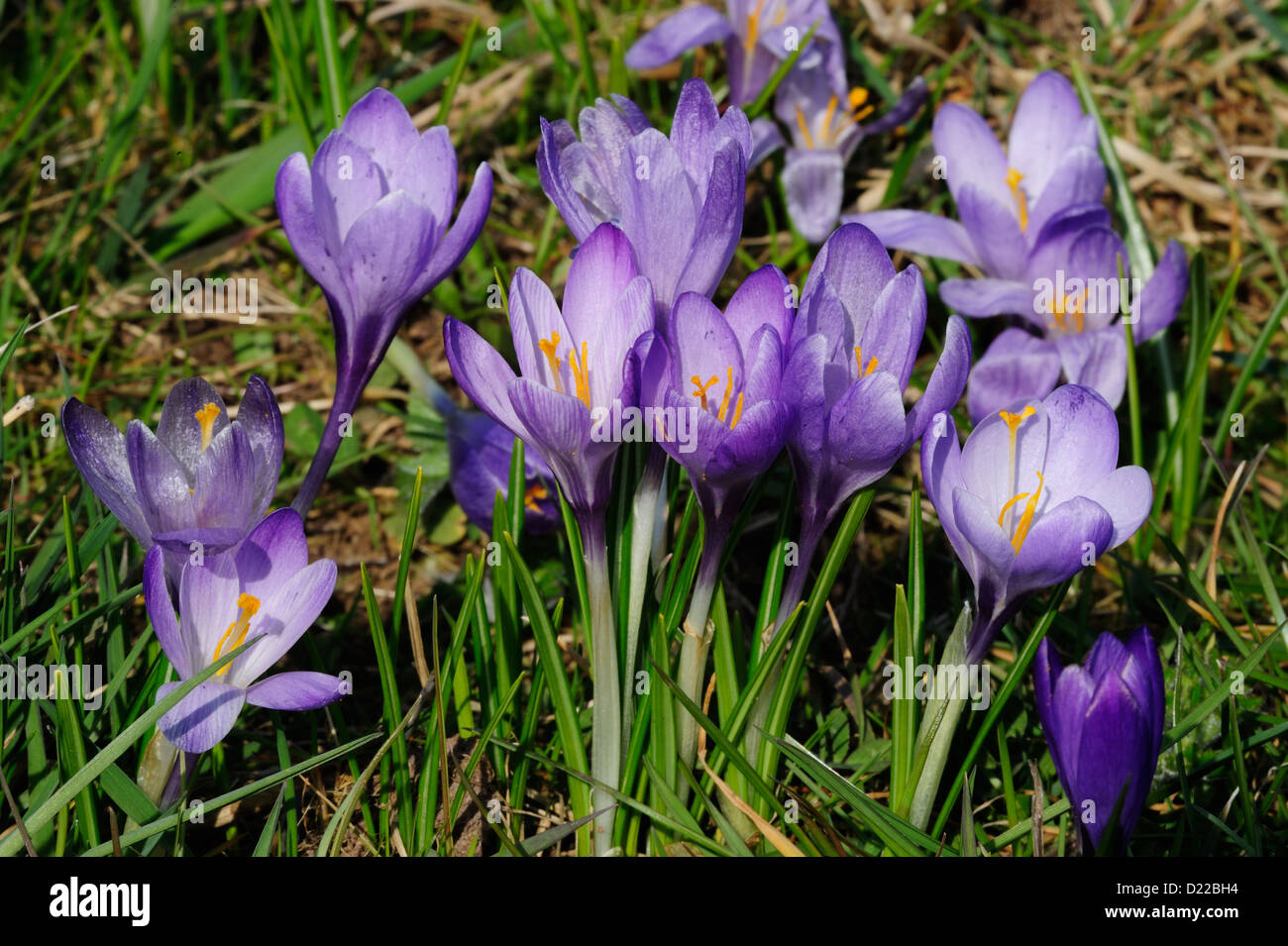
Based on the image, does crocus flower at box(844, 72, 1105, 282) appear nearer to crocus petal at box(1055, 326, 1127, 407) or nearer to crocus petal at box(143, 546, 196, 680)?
crocus petal at box(1055, 326, 1127, 407)

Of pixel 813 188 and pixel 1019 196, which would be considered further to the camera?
pixel 813 188

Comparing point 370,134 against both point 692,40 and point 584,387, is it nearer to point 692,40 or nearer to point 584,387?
point 584,387

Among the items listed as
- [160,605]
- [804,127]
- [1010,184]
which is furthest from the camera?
[804,127]

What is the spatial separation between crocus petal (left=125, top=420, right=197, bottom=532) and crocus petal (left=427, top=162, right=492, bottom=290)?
335 mm

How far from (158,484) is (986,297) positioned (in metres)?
1.27

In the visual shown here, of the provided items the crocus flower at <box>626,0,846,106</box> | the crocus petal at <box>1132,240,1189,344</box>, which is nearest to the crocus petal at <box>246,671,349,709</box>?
the crocus petal at <box>1132,240,1189,344</box>

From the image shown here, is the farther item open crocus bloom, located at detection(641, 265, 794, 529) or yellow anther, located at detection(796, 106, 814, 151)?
yellow anther, located at detection(796, 106, 814, 151)

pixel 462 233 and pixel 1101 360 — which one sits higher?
pixel 462 233

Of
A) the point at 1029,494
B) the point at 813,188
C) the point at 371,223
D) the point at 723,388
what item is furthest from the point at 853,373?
the point at 813,188

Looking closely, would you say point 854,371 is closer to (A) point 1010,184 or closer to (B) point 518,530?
(B) point 518,530

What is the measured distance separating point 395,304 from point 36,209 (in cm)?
154

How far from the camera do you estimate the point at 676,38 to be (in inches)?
89.7

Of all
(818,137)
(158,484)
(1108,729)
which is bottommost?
(1108,729)

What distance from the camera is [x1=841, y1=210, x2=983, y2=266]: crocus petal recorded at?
191cm
